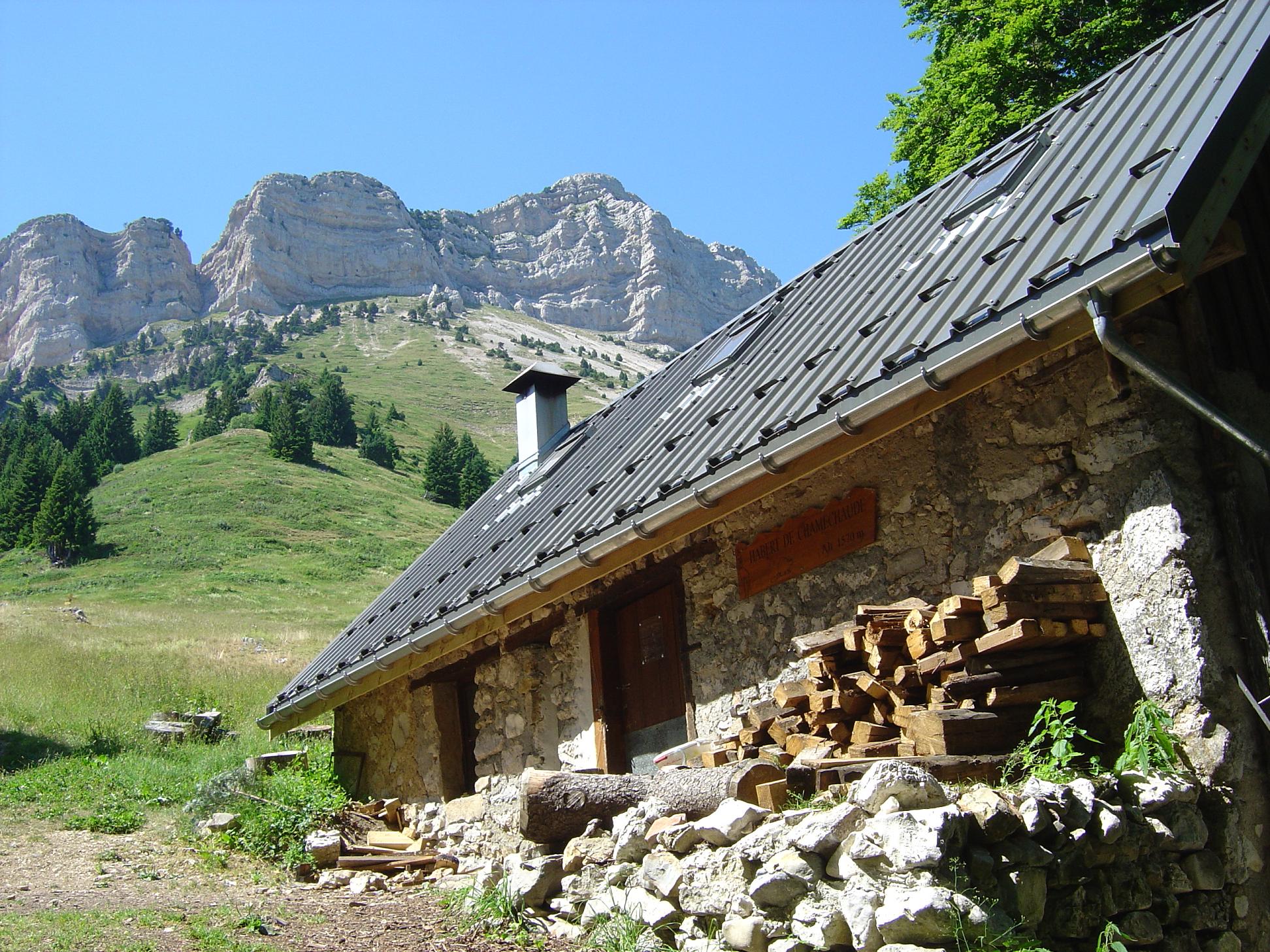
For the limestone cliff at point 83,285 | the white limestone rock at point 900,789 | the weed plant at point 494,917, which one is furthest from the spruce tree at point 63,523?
the limestone cliff at point 83,285

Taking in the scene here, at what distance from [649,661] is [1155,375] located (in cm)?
412

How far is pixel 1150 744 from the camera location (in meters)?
4.66

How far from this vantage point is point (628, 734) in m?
7.95

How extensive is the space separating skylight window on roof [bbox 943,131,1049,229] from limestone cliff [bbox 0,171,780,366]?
12923cm

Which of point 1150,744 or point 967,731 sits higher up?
point 967,731

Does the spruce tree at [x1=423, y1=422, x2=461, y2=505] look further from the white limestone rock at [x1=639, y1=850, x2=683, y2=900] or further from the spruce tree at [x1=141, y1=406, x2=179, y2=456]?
the white limestone rock at [x1=639, y1=850, x2=683, y2=900]

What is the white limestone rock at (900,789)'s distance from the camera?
409 cm

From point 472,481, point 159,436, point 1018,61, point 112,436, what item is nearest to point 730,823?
point 1018,61

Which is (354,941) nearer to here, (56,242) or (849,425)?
(849,425)

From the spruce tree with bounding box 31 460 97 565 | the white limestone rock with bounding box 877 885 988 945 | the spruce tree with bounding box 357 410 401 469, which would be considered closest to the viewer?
the white limestone rock with bounding box 877 885 988 945

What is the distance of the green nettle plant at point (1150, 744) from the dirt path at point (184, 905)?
2.97m

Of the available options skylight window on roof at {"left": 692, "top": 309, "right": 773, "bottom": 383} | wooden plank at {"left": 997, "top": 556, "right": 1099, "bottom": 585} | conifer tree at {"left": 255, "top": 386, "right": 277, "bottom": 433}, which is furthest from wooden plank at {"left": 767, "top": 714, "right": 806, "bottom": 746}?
conifer tree at {"left": 255, "top": 386, "right": 277, "bottom": 433}

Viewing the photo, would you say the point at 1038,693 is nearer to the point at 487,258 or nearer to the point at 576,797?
the point at 576,797

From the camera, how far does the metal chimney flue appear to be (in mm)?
13688
